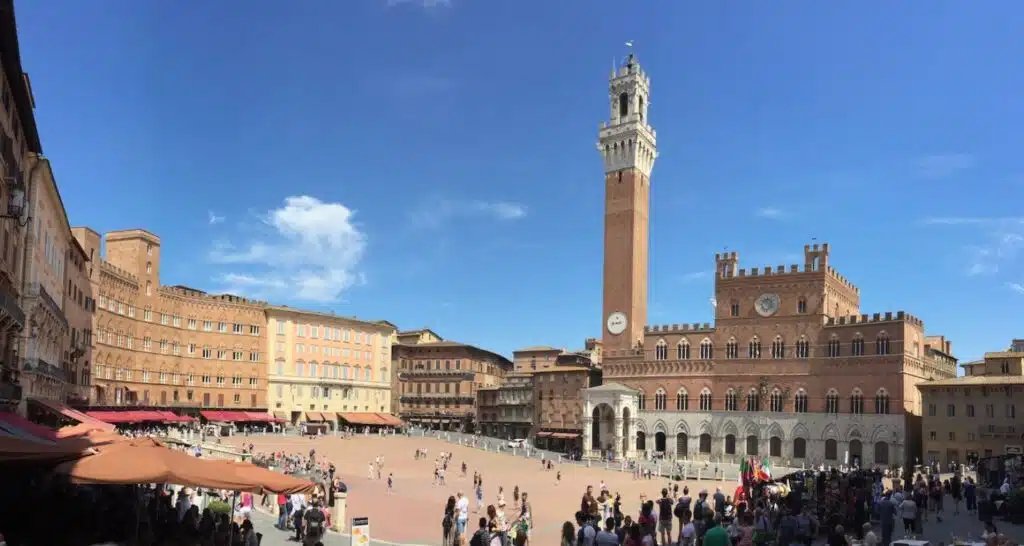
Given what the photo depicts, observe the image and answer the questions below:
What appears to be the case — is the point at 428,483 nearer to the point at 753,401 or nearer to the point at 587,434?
the point at 587,434

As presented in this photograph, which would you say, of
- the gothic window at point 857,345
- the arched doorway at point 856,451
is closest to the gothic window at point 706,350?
the gothic window at point 857,345

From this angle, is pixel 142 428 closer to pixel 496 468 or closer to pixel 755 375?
pixel 496 468

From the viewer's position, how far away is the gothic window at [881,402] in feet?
187

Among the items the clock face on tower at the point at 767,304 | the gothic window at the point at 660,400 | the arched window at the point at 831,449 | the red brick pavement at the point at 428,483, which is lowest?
the red brick pavement at the point at 428,483

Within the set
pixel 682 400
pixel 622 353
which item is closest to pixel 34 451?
pixel 682 400

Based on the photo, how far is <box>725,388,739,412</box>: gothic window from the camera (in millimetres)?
65125

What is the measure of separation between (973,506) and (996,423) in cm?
2694

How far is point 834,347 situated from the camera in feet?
199

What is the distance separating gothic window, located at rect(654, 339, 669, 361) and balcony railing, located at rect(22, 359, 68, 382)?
45322 millimetres

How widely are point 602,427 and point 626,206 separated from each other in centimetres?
1977

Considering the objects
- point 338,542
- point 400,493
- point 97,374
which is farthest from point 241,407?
point 338,542

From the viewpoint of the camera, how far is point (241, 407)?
2968 inches

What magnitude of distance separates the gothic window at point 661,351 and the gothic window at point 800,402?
1133 cm

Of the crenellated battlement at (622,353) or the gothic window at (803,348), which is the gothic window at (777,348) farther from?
the crenellated battlement at (622,353)
